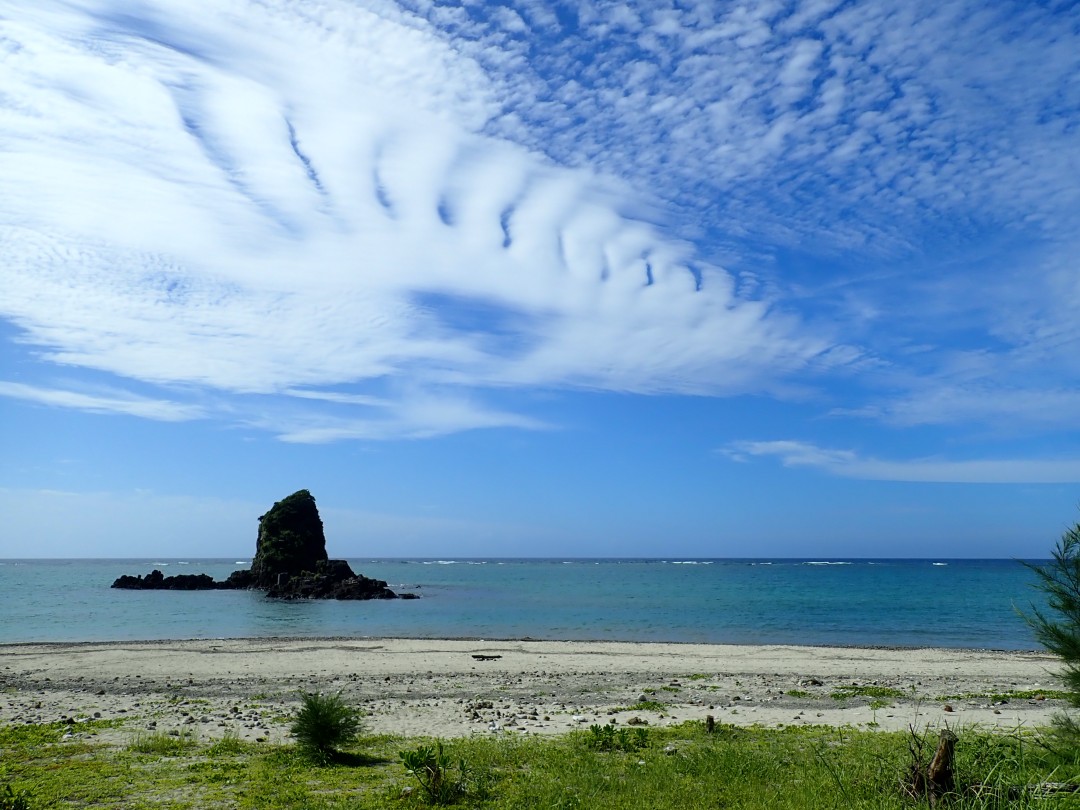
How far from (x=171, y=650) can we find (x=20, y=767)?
25.9 metres

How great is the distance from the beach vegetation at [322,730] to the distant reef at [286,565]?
79359mm

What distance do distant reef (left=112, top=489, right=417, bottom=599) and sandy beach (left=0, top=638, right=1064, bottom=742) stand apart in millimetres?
56298

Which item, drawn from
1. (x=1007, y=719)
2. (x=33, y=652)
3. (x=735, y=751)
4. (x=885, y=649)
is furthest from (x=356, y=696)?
(x=885, y=649)

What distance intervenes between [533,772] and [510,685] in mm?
12555

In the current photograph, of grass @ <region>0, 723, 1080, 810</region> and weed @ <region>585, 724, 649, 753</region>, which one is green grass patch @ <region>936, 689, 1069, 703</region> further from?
weed @ <region>585, 724, 649, 753</region>

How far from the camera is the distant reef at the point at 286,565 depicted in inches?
3666

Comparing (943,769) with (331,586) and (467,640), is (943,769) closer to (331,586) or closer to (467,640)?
(467,640)

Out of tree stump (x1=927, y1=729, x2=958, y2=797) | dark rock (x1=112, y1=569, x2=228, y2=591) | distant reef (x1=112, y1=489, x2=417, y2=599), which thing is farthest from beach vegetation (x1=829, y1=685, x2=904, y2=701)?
dark rock (x1=112, y1=569, x2=228, y2=591)

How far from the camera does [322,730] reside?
12.9 m

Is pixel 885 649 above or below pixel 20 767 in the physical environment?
below

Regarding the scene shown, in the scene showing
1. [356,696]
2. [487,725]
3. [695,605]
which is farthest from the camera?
[695,605]

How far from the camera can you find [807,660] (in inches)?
1241

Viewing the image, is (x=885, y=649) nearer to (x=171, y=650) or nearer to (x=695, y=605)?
(x=695, y=605)

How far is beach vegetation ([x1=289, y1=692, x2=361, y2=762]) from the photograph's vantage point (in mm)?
12859
